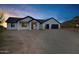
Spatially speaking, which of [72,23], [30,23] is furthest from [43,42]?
[72,23]

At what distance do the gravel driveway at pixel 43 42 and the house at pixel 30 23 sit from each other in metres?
0.08

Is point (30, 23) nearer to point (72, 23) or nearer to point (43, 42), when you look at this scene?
point (43, 42)

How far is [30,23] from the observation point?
2.56m

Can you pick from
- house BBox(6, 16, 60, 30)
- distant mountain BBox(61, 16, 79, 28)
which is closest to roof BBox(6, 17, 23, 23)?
house BBox(6, 16, 60, 30)

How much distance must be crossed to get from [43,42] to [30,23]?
29 cm

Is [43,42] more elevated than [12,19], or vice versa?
[12,19]

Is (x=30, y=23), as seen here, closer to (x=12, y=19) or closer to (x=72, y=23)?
(x=12, y=19)

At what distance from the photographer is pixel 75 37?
8.14 feet

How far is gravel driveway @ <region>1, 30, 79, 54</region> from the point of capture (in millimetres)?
2471

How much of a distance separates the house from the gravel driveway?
8cm

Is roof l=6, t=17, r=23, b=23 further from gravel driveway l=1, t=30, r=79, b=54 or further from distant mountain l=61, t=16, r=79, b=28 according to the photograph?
distant mountain l=61, t=16, r=79, b=28
